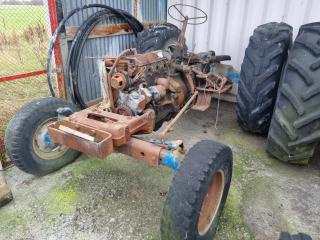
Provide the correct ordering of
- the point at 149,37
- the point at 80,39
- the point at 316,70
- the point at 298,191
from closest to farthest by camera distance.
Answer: the point at 316,70, the point at 298,191, the point at 80,39, the point at 149,37

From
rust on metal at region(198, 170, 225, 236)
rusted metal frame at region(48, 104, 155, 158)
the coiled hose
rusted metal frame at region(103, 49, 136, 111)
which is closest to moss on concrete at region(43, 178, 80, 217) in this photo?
rusted metal frame at region(48, 104, 155, 158)

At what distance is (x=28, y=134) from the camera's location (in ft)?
8.07

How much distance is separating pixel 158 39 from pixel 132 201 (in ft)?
6.60

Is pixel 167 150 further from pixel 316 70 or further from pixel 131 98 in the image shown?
pixel 316 70

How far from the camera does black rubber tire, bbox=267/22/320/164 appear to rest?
2365 mm

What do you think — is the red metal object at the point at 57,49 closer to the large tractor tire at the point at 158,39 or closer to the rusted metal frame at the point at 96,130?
the large tractor tire at the point at 158,39

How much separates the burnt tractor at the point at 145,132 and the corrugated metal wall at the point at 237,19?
1.23 metres

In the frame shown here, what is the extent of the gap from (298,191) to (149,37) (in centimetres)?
241

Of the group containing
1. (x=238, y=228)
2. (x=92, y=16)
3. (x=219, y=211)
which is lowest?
(x=238, y=228)

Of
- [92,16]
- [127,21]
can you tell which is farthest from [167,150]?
[127,21]

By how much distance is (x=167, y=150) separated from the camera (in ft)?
6.76

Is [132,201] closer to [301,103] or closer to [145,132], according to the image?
[145,132]

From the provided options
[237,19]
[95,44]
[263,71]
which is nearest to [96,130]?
[263,71]

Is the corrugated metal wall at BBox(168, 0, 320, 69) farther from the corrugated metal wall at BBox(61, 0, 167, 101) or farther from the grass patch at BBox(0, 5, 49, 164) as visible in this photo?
the grass patch at BBox(0, 5, 49, 164)
